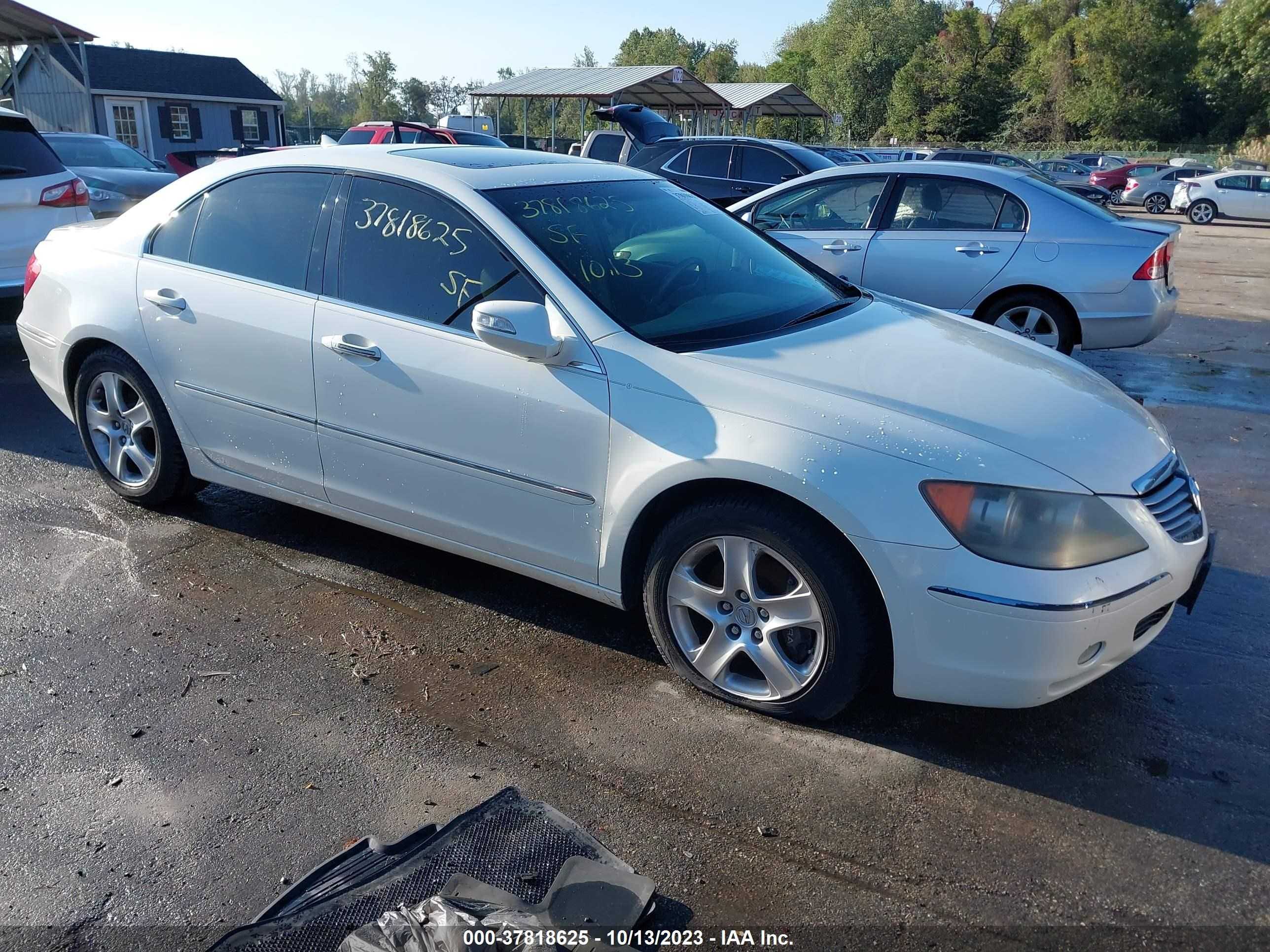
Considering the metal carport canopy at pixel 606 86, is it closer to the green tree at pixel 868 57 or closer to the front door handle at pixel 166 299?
the front door handle at pixel 166 299

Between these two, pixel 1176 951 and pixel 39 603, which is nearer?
pixel 1176 951

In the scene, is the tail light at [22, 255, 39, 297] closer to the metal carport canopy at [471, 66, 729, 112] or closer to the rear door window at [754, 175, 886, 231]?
the rear door window at [754, 175, 886, 231]

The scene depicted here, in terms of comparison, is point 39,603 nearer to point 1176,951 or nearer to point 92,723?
point 92,723

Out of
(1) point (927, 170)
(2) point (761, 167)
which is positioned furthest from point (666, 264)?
(2) point (761, 167)

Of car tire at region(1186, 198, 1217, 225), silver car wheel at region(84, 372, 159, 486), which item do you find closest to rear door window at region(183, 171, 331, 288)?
silver car wheel at region(84, 372, 159, 486)

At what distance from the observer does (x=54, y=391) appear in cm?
499

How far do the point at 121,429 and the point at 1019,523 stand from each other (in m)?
3.93

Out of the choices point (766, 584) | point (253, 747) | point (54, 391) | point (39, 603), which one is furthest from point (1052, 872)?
point (54, 391)

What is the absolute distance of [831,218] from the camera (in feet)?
26.9

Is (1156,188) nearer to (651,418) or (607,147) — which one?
(607,147)

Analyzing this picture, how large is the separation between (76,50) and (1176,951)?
4990 cm

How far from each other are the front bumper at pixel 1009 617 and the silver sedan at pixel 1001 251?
4.61 meters

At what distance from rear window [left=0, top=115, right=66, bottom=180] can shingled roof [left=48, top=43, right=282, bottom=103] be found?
3736cm

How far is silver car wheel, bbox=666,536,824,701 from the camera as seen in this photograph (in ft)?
10.3
